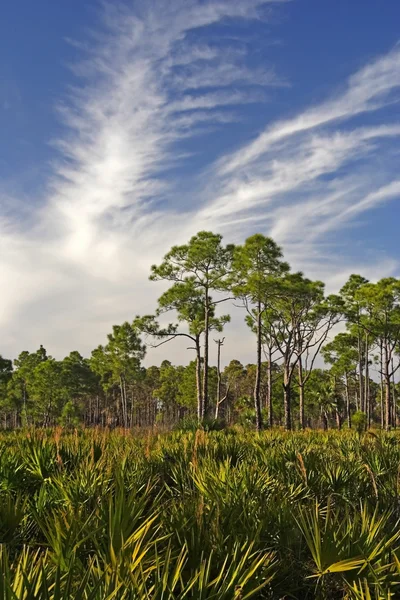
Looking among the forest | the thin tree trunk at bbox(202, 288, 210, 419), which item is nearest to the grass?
the forest

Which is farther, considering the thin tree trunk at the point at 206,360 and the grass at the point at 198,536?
the thin tree trunk at the point at 206,360

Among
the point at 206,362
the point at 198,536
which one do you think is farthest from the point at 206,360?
the point at 198,536

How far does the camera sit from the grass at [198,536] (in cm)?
262

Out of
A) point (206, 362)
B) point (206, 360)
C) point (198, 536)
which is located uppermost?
point (206, 360)

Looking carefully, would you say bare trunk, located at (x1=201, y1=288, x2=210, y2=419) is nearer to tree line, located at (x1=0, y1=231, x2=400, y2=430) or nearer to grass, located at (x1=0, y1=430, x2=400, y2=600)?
tree line, located at (x1=0, y1=231, x2=400, y2=430)

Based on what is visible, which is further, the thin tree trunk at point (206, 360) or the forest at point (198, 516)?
the thin tree trunk at point (206, 360)

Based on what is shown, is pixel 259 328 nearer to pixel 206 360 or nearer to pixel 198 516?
pixel 206 360

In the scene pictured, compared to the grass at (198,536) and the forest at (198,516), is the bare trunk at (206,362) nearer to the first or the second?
the forest at (198,516)

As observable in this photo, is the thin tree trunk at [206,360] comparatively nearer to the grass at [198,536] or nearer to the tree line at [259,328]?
the tree line at [259,328]

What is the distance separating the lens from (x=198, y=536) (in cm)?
354

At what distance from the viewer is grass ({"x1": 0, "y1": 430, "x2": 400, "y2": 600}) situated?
262cm

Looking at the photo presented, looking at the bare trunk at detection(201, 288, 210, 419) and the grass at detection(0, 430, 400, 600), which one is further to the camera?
the bare trunk at detection(201, 288, 210, 419)

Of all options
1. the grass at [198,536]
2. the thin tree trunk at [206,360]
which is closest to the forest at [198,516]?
the grass at [198,536]

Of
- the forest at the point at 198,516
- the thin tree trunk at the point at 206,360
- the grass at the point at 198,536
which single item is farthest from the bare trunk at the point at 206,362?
the grass at the point at 198,536
